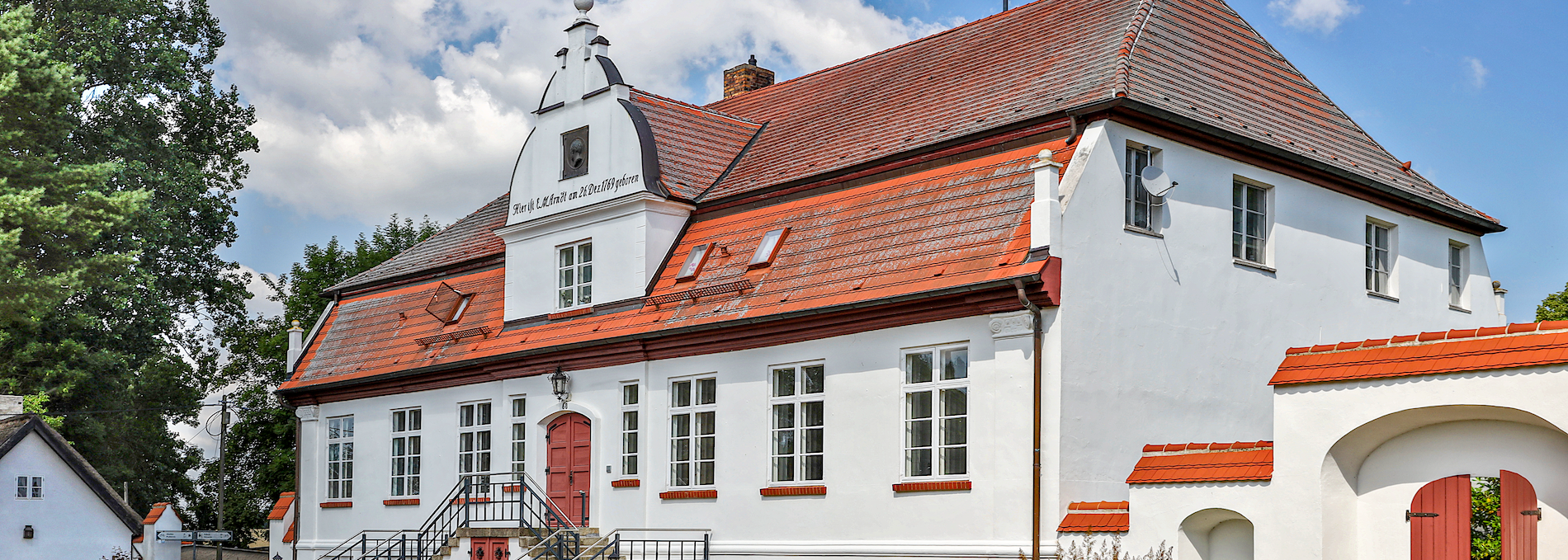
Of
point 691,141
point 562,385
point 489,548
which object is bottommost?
point 489,548

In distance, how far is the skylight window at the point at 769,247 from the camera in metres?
19.8

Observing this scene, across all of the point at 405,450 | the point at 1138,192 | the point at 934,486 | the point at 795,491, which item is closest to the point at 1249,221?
the point at 1138,192

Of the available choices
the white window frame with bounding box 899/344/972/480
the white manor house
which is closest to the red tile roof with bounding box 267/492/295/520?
the white manor house

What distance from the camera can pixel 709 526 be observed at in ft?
64.9

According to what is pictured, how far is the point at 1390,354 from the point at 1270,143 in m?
6.05

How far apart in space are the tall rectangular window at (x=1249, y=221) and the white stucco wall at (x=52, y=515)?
2475 cm

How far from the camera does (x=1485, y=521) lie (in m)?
18.1

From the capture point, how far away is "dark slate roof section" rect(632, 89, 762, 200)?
22.2 m

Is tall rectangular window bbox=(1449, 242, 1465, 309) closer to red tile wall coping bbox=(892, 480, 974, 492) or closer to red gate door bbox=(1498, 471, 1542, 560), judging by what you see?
red tile wall coping bbox=(892, 480, 974, 492)

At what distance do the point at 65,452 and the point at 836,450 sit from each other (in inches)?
810

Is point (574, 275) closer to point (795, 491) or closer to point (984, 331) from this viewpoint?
point (795, 491)

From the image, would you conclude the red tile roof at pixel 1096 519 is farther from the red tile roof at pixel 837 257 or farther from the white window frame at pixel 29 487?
the white window frame at pixel 29 487

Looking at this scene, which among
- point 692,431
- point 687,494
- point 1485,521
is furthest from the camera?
point 692,431

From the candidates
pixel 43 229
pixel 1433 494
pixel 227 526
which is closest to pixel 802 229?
pixel 1433 494
